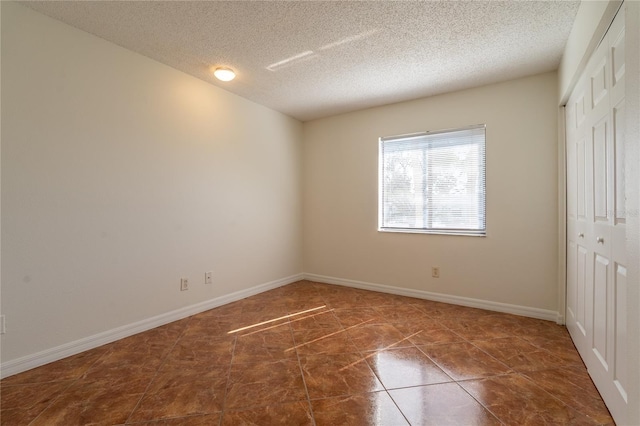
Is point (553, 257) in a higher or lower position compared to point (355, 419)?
higher

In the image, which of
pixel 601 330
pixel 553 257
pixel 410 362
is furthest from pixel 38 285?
pixel 553 257

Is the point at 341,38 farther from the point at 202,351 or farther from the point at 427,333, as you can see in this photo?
the point at 202,351

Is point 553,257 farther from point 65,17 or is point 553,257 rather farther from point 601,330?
point 65,17

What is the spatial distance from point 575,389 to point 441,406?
90cm

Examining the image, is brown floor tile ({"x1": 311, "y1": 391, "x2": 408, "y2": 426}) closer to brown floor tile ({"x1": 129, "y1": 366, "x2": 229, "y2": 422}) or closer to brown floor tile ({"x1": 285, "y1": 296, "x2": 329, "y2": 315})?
brown floor tile ({"x1": 129, "y1": 366, "x2": 229, "y2": 422})

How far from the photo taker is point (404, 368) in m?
2.10

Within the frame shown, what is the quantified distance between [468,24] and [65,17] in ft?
10.2

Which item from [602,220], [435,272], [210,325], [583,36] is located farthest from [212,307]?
[583,36]

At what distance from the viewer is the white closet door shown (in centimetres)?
153

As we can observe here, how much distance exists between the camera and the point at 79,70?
94.4 inches

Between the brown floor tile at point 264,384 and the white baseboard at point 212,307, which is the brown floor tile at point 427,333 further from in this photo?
the brown floor tile at point 264,384

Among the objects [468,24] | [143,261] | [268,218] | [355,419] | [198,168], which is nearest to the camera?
[355,419]

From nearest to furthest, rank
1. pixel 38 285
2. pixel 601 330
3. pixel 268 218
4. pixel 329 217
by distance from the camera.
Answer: pixel 601 330 → pixel 38 285 → pixel 268 218 → pixel 329 217

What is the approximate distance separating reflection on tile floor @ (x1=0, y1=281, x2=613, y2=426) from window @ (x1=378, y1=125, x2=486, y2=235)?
121 centimetres
